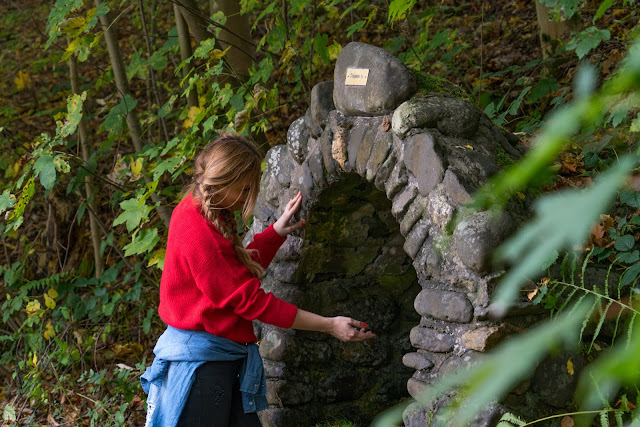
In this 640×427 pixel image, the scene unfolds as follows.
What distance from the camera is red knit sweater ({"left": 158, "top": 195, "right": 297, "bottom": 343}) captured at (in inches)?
105

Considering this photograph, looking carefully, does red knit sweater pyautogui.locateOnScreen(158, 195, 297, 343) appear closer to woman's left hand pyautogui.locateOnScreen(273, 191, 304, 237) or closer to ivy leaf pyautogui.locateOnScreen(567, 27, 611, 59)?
woman's left hand pyautogui.locateOnScreen(273, 191, 304, 237)

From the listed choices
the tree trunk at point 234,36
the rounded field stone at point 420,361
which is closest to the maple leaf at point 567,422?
the rounded field stone at point 420,361

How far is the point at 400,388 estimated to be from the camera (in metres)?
3.94

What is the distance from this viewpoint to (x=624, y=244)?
2.70 m

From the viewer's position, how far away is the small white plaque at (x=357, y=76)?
295cm

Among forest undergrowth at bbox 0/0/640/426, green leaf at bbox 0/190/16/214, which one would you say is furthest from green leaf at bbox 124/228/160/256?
green leaf at bbox 0/190/16/214

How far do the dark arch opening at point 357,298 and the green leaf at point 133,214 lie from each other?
3.54ft

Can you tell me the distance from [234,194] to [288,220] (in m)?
0.69

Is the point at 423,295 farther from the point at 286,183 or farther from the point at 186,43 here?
the point at 186,43

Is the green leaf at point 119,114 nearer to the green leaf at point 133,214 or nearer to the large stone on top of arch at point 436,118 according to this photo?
the green leaf at point 133,214

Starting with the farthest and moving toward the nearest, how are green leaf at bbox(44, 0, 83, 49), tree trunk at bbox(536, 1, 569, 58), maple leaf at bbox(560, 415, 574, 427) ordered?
1. tree trunk at bbox(536, 1, 569, 58)
2. green leaf at bbox(44, 0, 83, 49)
3. maple leaf at bbox(560, 415, 574, 427)

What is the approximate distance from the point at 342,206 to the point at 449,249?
3.73ft

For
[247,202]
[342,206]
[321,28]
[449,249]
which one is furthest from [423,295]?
[321,28]

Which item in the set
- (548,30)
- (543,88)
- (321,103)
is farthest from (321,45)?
(548,30)
